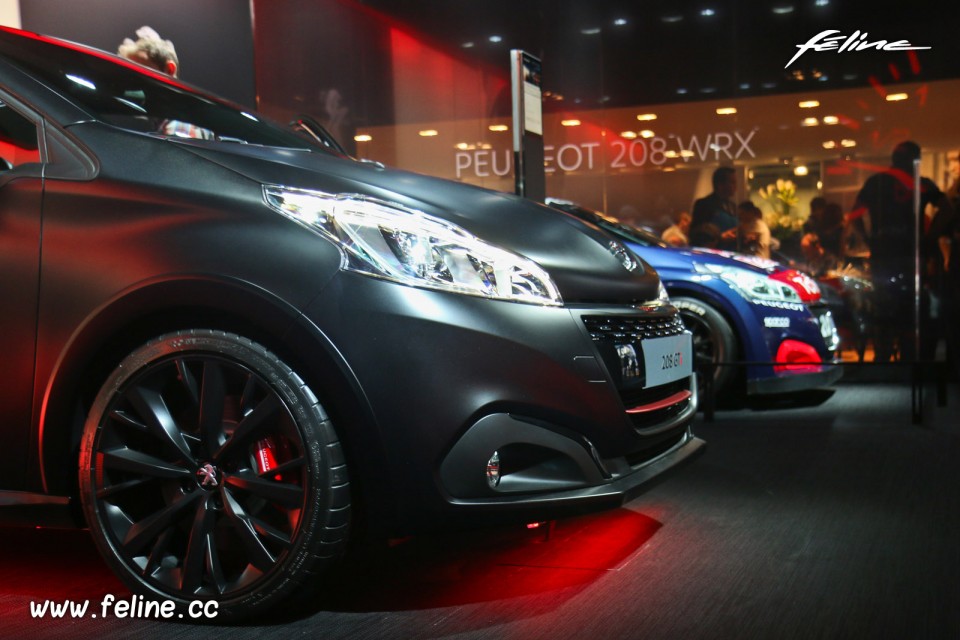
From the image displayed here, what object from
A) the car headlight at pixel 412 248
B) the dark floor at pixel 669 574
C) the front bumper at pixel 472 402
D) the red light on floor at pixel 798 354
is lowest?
the dark floor at pixel 669 574

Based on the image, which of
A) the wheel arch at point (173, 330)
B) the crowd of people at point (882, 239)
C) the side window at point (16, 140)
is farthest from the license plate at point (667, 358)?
the crowd of people at point (882, 239)

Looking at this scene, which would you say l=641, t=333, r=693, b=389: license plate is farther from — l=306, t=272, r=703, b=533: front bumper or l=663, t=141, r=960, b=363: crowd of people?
l=663, t=141, r=960, b=363: crowd of people

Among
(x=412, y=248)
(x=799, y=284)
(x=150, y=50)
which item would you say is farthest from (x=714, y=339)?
(x=150, y=50)

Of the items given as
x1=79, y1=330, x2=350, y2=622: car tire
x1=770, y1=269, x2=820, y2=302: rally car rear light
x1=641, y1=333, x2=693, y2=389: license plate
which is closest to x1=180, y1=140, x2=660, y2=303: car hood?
x1=641, y1=333, x2=693, y2=389: license plate

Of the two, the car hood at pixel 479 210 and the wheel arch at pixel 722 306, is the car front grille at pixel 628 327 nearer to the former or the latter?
Result: the car hood at pixel 479 210

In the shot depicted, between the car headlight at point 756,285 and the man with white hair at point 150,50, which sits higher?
the man with white hair at point 150,50

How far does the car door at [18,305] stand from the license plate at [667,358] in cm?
138

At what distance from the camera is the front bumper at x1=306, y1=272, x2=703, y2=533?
203cm

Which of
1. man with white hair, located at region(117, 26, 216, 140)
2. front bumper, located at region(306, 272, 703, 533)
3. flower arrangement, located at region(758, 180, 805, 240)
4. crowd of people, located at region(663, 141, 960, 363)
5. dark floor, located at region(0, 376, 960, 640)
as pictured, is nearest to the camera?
front bumper, located at region(306, 272, 703, 533)

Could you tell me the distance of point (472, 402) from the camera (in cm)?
204

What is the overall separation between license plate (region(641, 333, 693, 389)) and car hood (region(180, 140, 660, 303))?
13 cm

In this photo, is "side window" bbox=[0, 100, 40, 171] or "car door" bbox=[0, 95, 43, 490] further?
"side window" bbox=[0, 100, 40, 171]

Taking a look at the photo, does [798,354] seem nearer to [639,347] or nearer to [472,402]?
[639,347]

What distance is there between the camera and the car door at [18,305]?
7.27ft
